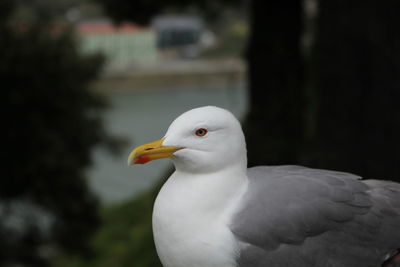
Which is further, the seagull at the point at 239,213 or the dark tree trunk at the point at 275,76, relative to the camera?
the dark tree trunk at the point at 275,76

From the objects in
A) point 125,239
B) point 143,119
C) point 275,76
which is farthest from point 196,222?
point 143,119

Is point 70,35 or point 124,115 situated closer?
point 70,35

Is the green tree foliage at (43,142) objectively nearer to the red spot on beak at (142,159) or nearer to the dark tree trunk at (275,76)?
the dark tree trunk at (275,76)

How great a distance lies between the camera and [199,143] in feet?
6.95

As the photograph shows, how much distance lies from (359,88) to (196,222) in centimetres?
287

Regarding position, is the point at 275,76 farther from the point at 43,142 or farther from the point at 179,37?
the point at 179,37

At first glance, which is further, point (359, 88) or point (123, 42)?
point (123, 42)

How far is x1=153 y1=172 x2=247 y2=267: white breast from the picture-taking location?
210cm

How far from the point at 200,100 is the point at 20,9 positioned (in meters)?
15.2

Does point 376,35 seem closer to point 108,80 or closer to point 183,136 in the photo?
point 183,136

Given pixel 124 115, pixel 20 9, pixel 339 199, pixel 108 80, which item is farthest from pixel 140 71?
pixel 339 199

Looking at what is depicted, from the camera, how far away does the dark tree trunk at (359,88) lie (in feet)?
14.7

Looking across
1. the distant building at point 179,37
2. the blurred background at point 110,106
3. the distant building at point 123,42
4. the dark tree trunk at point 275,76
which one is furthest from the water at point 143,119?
the dark tree trunk at point 275,76

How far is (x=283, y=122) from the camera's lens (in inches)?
287
